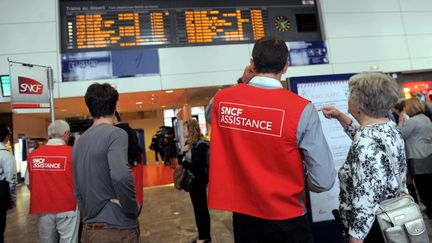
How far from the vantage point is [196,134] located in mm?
3467

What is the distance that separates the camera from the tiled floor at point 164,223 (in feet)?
12.6

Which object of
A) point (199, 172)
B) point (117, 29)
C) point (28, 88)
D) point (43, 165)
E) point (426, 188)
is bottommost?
point (426, 188)

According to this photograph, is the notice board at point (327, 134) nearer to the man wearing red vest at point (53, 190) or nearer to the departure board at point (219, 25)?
the man wearing red vest at point (53, 190)

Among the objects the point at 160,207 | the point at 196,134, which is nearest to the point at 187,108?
the point at 160,207

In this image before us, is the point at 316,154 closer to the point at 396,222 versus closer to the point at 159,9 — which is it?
the point at 396,222

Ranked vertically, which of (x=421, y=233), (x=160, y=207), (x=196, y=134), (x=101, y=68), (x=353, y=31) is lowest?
(x=160, y=207)

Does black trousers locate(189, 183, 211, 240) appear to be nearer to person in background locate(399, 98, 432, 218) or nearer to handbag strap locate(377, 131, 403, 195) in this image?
handbag strap locate(377, 131, 403, 195)

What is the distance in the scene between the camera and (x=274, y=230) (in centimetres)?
128

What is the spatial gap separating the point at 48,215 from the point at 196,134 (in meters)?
1.64

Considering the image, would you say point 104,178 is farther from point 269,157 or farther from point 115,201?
point 269,157

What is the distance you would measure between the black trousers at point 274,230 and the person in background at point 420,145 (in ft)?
9.68

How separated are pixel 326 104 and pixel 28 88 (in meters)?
3.83

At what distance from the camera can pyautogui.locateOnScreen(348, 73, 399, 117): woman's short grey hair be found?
1.44 m

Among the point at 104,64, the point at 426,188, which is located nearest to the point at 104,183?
the point at 426,188
